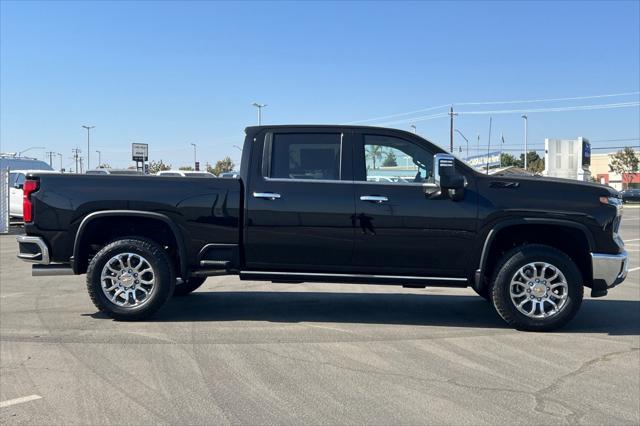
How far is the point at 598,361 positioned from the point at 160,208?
4.60 metres

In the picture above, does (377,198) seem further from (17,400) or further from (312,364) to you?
(17,400)

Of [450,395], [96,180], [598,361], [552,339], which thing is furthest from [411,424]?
[96,180]

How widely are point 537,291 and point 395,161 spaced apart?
6.73ft

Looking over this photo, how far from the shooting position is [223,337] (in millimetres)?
5902

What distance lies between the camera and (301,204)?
6293 mm

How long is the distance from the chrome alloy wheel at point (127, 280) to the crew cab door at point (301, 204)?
1135mm

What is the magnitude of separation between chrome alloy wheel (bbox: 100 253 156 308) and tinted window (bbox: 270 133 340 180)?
176cm

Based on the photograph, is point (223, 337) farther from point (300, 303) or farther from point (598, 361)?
point (598, 361)

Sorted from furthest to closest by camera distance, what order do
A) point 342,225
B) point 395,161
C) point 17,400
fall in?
point 395,161 < point 342,225 < point 17,400

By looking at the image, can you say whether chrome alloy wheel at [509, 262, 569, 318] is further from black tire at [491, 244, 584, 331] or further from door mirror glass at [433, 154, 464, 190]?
door mirror glass at [433, 154, 464, 190]

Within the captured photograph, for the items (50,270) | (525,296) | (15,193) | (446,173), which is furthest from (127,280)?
(15,193)

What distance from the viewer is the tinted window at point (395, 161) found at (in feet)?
21.0

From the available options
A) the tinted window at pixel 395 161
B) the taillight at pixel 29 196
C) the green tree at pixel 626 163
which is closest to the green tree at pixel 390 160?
the tinted window at pixel 395 161

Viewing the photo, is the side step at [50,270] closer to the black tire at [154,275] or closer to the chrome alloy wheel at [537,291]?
the black tire at [154,275]
